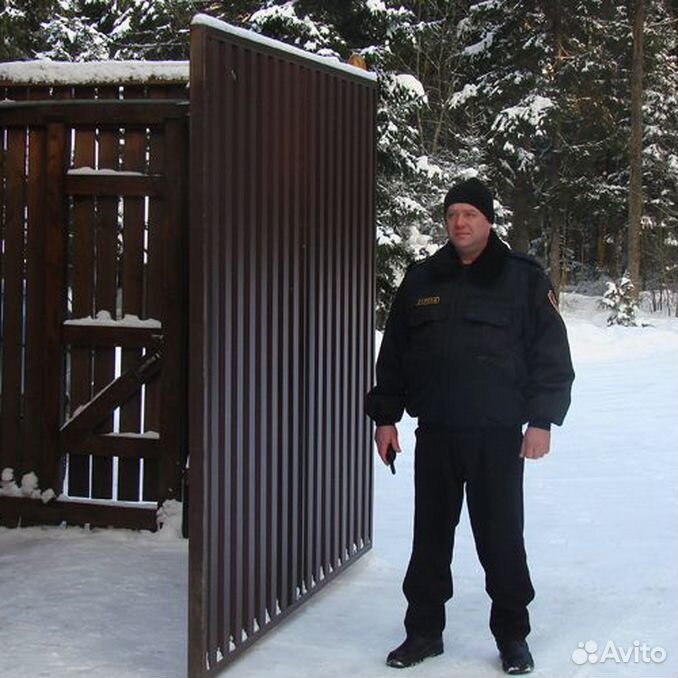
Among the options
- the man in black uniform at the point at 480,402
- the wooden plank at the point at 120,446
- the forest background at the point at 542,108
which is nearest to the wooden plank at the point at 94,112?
the wooden plank at the point at 120,446

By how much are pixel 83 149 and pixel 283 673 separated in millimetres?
3286

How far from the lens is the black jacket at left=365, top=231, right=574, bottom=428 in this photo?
12.5ft

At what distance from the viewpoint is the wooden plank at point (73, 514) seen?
19.2 feet

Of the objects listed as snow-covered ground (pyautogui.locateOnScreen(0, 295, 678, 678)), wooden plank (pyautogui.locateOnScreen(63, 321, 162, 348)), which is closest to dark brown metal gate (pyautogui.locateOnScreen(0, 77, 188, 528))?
wooden plank (pyautogui.locateOnScreen(63, 321, 162, 348))

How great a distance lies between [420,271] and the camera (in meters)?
4.11

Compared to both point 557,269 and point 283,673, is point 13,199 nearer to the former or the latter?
point 283,673

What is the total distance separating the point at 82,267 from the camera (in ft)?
19.2

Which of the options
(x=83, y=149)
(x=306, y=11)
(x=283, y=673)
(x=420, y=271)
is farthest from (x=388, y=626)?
(x=306, y=11)

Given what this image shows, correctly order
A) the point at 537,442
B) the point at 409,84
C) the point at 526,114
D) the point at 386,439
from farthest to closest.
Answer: the point at 526,114 → the point at 409,84 → the point at 386,439 → the point at 537,442

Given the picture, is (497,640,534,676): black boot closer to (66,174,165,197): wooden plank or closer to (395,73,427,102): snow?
(66,174,165,197): wooden plank

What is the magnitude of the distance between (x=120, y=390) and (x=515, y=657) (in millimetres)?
2849

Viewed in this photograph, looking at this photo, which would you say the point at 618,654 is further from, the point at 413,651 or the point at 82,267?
the point at 82,267

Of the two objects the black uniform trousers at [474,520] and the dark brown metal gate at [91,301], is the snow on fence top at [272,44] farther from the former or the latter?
the black uniform trousers at [474,520]

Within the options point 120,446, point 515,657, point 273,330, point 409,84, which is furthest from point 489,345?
point 409,84
